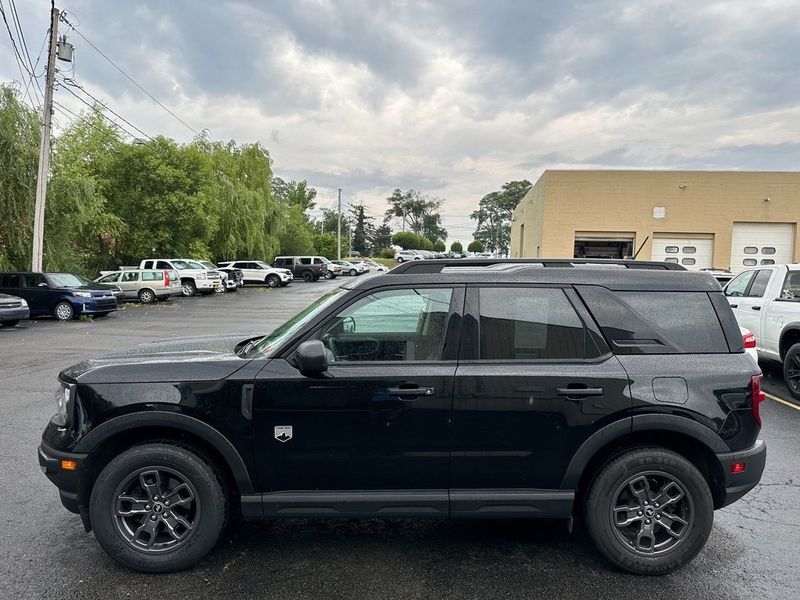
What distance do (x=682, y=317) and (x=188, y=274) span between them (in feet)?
82.9

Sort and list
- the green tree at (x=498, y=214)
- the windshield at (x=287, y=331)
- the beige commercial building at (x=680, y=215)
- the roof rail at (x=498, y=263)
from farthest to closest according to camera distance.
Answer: the green tree at (x=498, y=214)
the beige commercial building at (x=680, y=215)
the roof rail at (x=498, y=263)
the windshield at (x=287, y=331)

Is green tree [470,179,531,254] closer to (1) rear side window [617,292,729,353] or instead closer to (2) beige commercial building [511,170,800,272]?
(2) beige commercial building [511,170,800,272]

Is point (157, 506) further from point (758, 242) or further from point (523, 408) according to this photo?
point (758, 242)

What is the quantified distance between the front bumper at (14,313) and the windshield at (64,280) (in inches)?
78.8

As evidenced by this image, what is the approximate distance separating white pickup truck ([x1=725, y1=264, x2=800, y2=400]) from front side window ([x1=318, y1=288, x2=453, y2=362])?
6.33 metres

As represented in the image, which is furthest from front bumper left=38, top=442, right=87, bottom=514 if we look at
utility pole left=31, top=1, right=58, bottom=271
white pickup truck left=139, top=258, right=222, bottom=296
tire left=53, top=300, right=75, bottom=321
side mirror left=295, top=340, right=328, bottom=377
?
white pickup truck left=139, top=258, right=222, bottom=296

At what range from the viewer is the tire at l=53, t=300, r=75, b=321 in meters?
15.7

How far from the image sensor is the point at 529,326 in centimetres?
304

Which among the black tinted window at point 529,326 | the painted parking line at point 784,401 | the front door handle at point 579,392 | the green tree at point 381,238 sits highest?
the green tree at point 381,238

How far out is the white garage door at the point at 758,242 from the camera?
74.1ft

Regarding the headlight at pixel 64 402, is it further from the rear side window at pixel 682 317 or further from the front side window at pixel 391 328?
the rear side window at pixel 682 317

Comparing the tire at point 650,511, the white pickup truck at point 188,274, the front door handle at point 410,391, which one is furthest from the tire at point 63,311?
the tire at point 650,511

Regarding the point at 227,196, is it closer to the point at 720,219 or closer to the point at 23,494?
the point at 720,219

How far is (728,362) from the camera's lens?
118 inches
